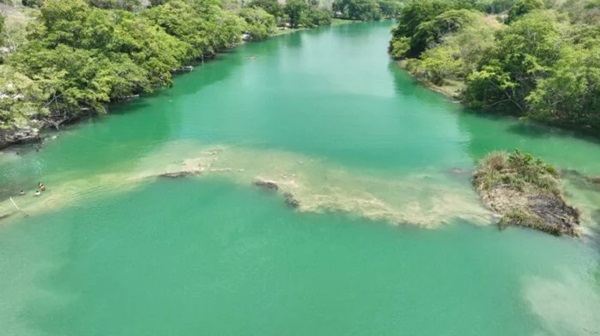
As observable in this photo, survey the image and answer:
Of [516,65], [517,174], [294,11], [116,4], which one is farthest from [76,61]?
[294,11]

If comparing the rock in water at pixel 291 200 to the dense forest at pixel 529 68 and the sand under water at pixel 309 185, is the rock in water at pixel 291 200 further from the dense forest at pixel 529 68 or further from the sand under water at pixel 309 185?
the dense forest at pixel 529 68

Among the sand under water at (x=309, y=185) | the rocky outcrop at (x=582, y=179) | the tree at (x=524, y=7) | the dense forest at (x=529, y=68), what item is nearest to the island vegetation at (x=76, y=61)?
the sand under water at (x=309, y=185)

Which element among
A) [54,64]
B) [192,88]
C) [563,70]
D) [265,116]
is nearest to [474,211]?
[563,70]

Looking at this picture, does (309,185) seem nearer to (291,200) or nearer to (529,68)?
(291,200)

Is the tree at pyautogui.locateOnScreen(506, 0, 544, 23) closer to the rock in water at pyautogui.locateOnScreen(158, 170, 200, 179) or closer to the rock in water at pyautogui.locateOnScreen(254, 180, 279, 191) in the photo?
the rock in water at pyautogui.locateOnScreen(254, 180, 279, 191)

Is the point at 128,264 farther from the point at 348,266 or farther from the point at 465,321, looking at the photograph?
the point at 465,321

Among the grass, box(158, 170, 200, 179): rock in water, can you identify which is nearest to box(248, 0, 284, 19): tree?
box(158, 170, 200, 179): rock in water
